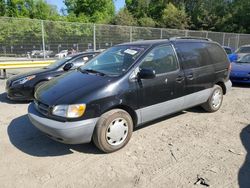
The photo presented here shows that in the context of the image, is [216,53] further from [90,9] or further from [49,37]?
[90,9]

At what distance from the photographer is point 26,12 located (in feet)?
156

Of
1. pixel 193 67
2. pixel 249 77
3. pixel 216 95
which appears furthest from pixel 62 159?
pixel 249 77

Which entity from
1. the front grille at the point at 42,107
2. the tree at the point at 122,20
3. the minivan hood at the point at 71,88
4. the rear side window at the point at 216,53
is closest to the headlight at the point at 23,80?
the minivan hood at the point at 71,88

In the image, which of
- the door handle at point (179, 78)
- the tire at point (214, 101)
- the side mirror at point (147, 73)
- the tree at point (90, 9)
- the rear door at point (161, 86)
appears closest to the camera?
the side mirror at point (147, 73)

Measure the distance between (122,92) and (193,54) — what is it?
7.04 ft

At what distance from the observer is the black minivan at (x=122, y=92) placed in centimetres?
373

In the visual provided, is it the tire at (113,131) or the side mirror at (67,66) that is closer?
the tire at (113,131)

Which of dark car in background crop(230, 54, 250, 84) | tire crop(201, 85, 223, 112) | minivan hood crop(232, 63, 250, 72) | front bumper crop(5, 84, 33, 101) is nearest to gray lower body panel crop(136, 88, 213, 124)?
tire crop(201, 85, 223, 112)

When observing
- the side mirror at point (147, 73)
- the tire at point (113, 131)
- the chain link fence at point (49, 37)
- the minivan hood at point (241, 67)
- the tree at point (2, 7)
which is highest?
the tree at point (2, 7)

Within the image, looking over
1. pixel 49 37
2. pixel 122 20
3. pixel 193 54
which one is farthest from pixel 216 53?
pixel 122 20

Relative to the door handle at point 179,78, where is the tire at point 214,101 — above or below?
below

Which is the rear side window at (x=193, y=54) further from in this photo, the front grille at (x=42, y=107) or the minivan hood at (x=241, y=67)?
the minivan hood at (x=241, y=67)

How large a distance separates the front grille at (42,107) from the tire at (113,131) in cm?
82

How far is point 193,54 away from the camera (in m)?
5.34
